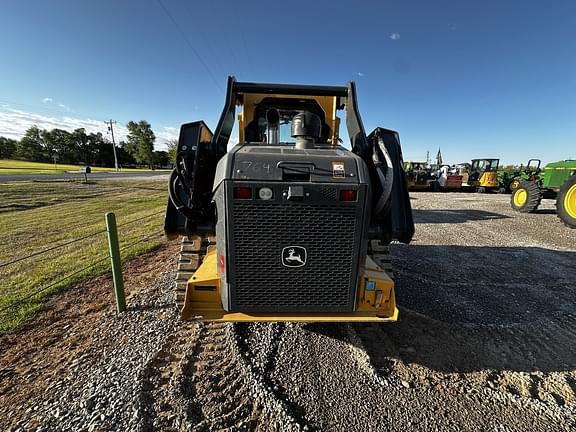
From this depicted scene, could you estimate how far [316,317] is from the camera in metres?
2.31

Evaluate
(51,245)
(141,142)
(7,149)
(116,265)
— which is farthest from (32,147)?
(116,265)

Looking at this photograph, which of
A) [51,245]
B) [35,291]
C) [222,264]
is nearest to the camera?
[222,264]

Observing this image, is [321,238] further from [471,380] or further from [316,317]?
[471,380]

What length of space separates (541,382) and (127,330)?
392cm

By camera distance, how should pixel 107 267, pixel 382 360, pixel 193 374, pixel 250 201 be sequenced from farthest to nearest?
1. pixel 107 267
2. pixel 382 360
3. pixel 193 374
4. pixel 250 201

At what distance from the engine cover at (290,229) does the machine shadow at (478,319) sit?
931 millimetres

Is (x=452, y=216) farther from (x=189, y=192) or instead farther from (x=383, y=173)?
(x=189, y=192)

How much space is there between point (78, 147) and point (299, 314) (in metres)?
101

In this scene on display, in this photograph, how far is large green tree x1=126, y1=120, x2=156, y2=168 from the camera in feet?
259

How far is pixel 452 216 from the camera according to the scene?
32.4 feet

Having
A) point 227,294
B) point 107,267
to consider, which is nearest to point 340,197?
point 227,294

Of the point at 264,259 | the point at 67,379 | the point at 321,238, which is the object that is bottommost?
the point at 67,379

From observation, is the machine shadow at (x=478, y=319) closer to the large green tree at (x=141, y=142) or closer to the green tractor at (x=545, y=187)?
the green tractor at (x=545, y=187)

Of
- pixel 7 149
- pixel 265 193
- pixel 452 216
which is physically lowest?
pixel 452 216
